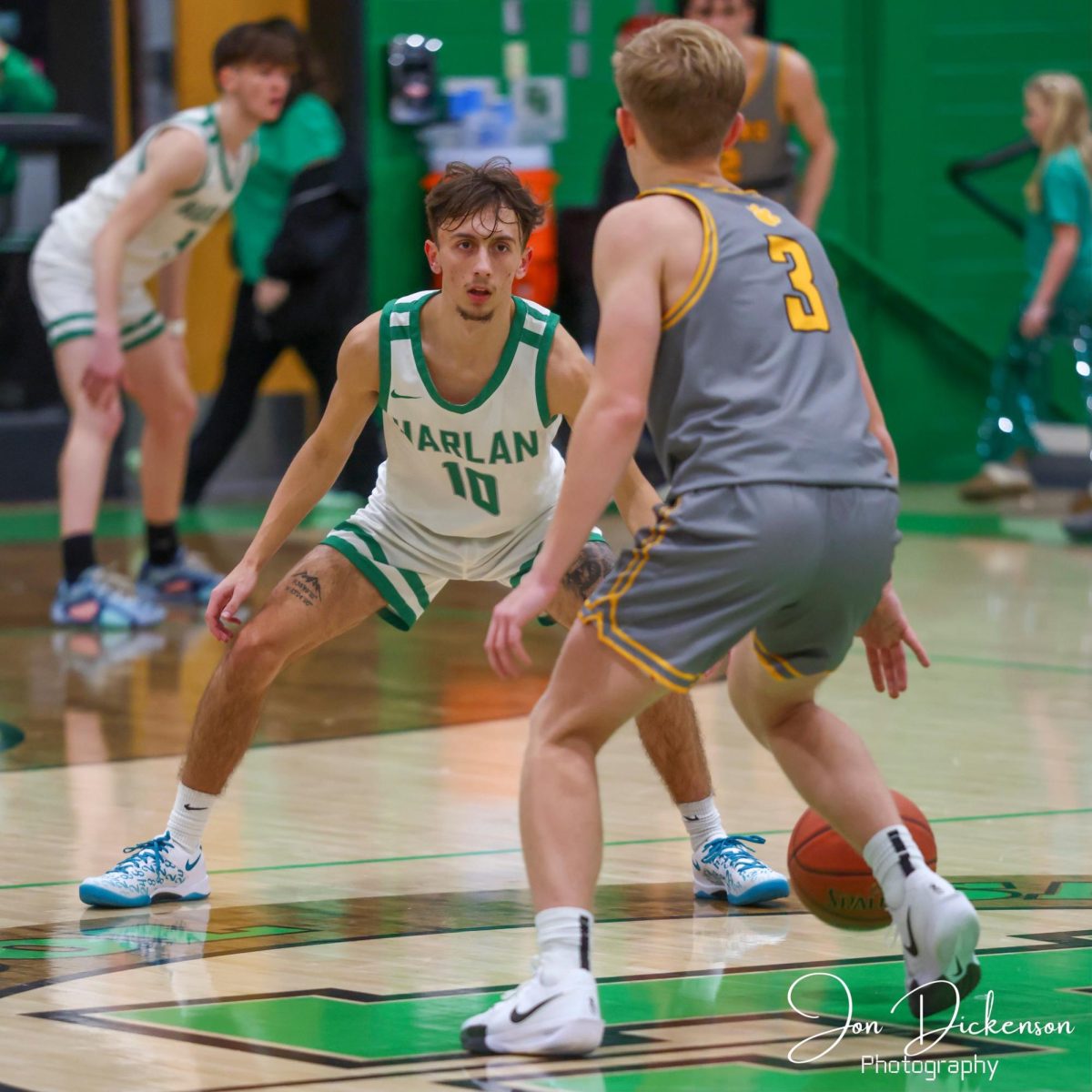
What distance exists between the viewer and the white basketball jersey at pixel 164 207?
8.20 m

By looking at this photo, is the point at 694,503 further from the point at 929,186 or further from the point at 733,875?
the point at 929,186

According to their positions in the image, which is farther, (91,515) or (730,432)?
(91,515)

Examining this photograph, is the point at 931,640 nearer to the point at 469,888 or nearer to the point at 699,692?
the point at 699,692

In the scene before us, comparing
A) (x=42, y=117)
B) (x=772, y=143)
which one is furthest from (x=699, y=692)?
(x=42, y=117)

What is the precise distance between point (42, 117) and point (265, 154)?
1437 millimetres

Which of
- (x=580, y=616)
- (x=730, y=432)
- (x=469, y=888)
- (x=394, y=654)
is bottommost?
(x=394, y=654)

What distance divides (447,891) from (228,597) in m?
0.75

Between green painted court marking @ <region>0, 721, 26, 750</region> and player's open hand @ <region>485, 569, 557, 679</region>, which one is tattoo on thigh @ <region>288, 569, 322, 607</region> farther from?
green painted court marking @ <region>0, 721, 26, 750</region>

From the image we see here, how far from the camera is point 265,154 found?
462 inches

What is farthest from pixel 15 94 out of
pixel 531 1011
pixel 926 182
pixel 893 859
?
pixel 531 1011

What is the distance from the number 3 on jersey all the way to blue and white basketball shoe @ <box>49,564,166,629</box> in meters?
5.05

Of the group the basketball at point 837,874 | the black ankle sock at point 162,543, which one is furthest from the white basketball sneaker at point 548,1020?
the black ankle sock at point 162,543

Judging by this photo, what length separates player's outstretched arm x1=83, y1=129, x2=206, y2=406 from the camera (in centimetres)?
799

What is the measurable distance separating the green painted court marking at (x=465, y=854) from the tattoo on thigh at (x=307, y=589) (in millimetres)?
650
